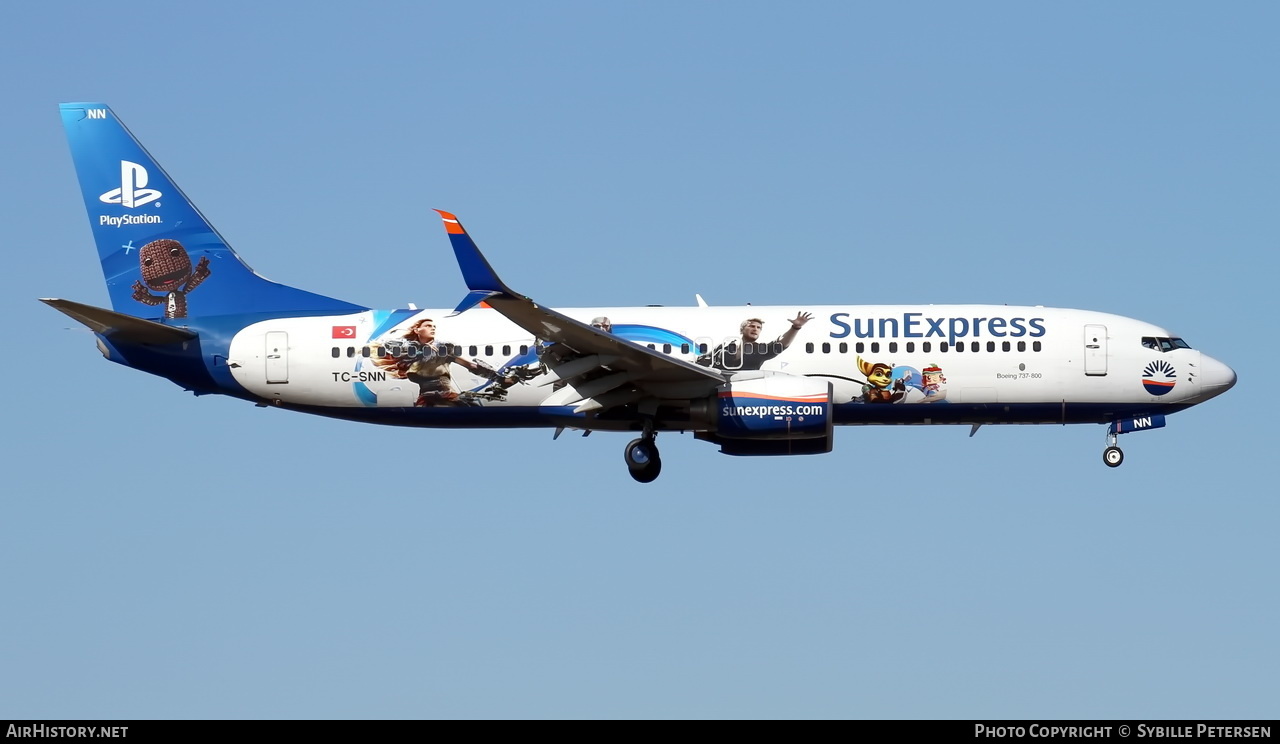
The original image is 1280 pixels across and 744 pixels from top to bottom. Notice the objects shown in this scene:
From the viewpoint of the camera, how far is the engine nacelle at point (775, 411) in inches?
1561

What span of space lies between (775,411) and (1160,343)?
10366 mm

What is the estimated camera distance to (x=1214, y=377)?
4194cm

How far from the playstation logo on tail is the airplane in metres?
2.38

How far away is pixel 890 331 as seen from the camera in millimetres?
41625

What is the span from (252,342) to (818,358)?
14610mm

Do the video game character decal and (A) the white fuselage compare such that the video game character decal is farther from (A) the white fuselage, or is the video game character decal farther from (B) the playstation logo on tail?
(A) the white fuselage

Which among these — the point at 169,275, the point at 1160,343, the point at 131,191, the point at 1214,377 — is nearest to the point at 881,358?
the point at 1160,343

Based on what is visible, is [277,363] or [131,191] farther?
[131,191]

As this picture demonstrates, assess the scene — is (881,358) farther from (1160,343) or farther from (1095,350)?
(1160,343)

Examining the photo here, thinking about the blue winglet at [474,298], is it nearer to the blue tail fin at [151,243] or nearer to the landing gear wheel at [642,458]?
the landing gear wheel at [642,458]

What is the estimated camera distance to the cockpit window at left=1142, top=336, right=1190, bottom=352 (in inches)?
1655

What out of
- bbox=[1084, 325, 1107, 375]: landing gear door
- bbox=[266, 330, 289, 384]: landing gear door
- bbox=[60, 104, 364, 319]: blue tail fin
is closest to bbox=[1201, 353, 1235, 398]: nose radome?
bbox=[1084, 325, 1107, 375]: landing gear door

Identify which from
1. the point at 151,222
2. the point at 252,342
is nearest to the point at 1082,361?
the point at 252,342

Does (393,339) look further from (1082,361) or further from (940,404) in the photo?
(1082,361)
